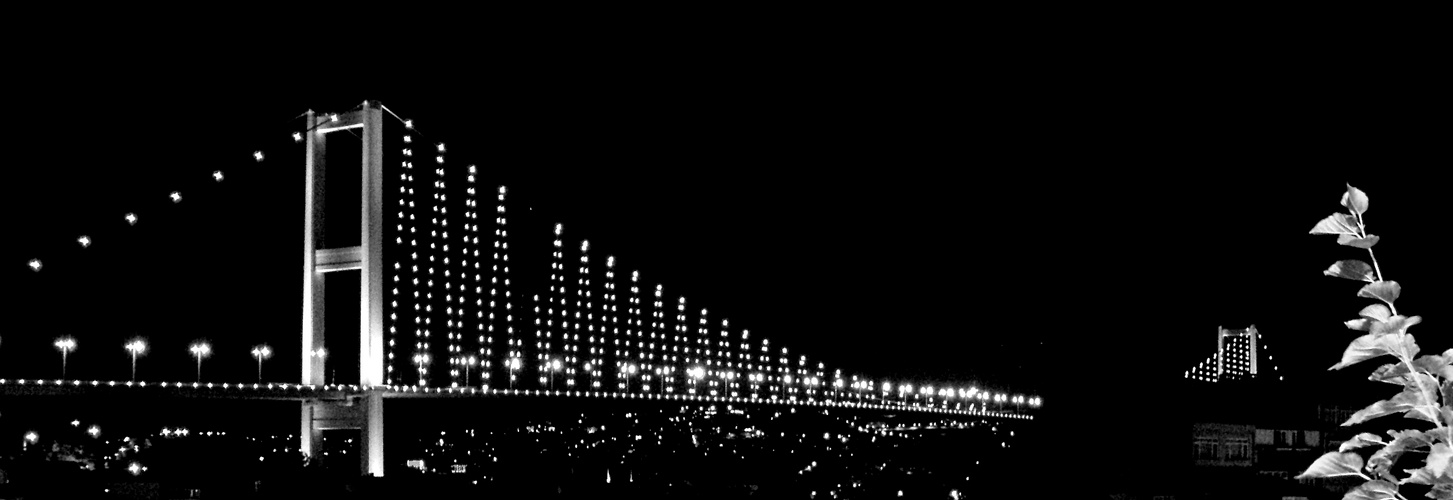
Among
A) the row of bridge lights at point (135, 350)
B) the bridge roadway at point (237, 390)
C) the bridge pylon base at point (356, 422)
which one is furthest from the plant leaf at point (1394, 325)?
the bridge pylon base at point (356, 422)

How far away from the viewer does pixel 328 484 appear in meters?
15.0

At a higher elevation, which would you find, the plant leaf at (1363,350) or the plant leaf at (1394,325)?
the plant leaf at (1394,325)

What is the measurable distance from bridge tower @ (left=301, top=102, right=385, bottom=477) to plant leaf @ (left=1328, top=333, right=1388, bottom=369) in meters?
15.2

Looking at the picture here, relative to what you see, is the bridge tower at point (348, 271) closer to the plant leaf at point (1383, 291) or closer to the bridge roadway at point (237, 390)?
the bridge roadway at point (237, 390)

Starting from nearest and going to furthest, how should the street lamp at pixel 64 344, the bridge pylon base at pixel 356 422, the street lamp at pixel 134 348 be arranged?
the street lamp at pixel 64 344 < the street lamp at pixel 134 348 < the bridge pylon base at pixel 356 422

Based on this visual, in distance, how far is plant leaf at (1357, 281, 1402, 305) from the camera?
1318 mm

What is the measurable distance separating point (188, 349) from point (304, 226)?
236cm

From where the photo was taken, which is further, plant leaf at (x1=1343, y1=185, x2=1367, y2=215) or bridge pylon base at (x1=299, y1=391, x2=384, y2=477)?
bridge pylon base at (x1=299, y1=391, x2=384, y2=477)

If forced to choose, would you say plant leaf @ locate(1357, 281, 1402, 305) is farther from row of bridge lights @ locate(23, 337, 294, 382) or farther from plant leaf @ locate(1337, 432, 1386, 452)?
row of bridge lights @ locate(23, 337, 294, 382)

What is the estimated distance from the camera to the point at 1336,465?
128 cm

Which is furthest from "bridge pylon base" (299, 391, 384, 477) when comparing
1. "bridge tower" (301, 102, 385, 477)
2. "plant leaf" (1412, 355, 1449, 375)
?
"plant leaf" (1412, 355, 1449, 375)

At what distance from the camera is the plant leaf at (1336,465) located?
1266 mm

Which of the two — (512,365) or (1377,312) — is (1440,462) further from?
(512,365)

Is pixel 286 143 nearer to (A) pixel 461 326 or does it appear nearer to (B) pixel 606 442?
(A) pixel 461 326
